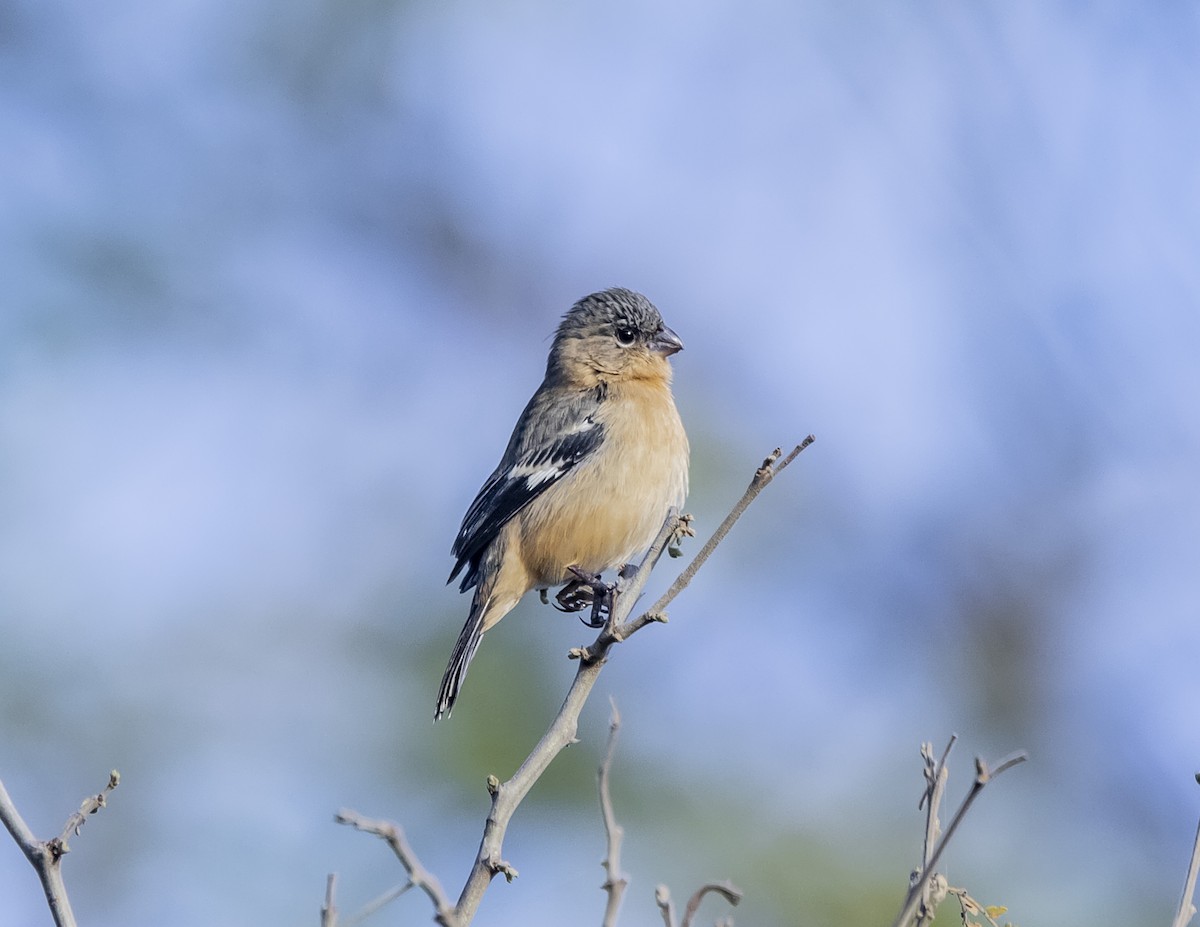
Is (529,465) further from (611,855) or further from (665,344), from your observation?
(611,855)

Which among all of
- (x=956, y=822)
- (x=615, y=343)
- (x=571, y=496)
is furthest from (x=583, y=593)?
(x=956, y=822)

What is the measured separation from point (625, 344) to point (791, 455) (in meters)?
3.55

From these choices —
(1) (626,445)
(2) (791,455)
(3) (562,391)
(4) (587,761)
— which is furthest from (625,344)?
(2) (791,455)

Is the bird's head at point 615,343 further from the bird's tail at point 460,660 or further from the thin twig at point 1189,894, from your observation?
the thin twig at point 1189,894

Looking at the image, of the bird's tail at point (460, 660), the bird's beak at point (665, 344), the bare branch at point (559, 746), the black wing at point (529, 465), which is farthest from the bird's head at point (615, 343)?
the bare branch at point (559, 746)

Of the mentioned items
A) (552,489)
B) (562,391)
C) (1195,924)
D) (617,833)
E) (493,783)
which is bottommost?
(617,833)

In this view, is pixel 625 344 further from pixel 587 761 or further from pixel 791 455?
pixel 791 455

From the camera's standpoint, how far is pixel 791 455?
309 cm

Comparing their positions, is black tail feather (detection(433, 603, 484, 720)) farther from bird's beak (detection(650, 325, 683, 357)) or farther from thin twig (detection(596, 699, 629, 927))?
thin twig (detection(596, 699, 629, 927))

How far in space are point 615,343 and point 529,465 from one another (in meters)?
0.89

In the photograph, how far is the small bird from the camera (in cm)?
576

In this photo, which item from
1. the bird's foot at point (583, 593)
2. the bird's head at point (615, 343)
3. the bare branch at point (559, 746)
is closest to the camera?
the bare branch at point (559, 746)

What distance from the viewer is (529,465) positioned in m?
6.11

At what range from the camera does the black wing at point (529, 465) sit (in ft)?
19.4
